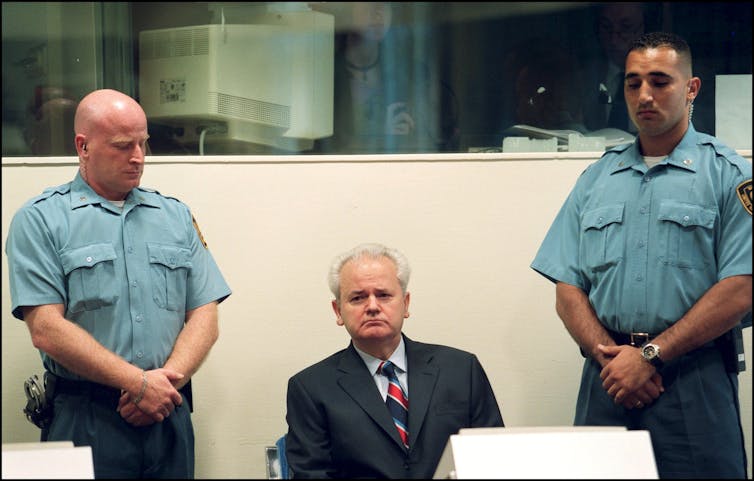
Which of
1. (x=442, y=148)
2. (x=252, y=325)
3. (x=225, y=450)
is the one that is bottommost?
(x=225, y=450)

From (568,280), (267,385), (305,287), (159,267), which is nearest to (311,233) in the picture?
(305,287)

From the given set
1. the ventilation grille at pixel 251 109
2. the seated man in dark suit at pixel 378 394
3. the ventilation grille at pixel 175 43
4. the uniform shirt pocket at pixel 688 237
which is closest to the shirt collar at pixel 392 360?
the seated man in dark suit at pixel 378 394

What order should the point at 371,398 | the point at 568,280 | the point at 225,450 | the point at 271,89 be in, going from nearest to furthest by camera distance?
the point at 371,398 → the point at 568,280 → the point at 225,450 → the point at 271,89

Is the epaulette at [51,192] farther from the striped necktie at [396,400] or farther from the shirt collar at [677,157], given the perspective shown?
the shirt collar at [677,157]

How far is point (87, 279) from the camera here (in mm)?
2576

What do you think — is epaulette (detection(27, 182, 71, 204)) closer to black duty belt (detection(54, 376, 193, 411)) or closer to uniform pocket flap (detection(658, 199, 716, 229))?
black duty belt (detection(54, 376, 193, 411))

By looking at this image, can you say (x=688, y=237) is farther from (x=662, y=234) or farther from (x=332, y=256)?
(x=332, y=256)

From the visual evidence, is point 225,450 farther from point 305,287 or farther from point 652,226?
point 652,226

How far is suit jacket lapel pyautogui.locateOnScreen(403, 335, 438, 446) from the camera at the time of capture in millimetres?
2492

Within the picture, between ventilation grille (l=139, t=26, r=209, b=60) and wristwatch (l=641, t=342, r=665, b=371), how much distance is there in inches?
74.7

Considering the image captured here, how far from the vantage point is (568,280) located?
271cm

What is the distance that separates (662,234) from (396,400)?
2.68ft

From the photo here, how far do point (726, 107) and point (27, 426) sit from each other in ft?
8.53

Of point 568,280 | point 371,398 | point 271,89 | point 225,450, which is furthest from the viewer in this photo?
point 271,89
